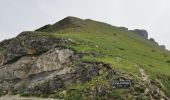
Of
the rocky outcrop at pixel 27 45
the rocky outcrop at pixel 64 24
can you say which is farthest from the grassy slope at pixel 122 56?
the rocky outcrop at pixel 64 24

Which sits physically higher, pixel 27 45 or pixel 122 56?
pixel 27 45

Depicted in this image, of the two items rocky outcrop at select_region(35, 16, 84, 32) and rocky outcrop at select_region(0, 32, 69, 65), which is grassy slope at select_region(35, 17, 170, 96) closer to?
rocky outcrop at select_region(0, 32, 69, 65)

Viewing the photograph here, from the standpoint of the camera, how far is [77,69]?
96.1 meters

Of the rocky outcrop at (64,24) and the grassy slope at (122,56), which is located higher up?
the rocky outcrop at (64,24)

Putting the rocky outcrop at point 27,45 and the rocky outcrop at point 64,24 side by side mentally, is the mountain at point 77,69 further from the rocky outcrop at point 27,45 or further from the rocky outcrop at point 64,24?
the rocky outcrop at point 64,24

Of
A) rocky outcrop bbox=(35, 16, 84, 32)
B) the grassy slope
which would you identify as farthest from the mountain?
rocky outcrop bbox=(35, 16, 84, 32)

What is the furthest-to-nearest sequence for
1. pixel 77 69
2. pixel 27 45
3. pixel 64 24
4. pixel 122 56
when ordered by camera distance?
1. pixel 64 24
2. pixel 27 45
3. pixel 122 56
4. pixel 77 69

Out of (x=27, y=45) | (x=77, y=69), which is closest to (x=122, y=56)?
(x=77, y=69)

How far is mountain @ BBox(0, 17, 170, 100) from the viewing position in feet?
286

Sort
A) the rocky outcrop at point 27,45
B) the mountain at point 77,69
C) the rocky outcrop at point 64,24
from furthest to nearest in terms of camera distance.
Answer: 1. the rocky outcrop at point 64,24
2. the rocky outcrop at point 27,45
3. the mountain at point 77,69

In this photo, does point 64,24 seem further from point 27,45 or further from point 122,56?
point 122,56

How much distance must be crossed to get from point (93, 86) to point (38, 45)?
88.4 ft

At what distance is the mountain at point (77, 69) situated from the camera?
87.3 m

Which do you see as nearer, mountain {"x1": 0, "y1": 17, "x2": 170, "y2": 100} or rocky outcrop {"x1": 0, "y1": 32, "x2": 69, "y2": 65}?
mountain {"x1": 0, "y1": 17, "x2": 170, "y2": 100}
